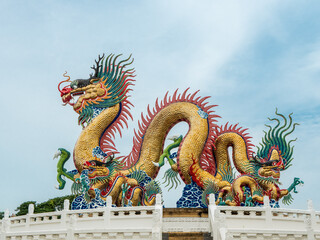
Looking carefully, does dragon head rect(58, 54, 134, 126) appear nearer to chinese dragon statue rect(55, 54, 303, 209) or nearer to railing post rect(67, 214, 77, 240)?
chinese dragon statue rect(55, 54, 303, 209)

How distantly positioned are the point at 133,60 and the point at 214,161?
5.84 m

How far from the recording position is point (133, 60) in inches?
787

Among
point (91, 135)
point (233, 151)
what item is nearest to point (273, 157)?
point (233, 151)

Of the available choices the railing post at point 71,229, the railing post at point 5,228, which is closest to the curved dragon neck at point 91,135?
the railing post at point 5,228

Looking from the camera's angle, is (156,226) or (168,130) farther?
(168,130)

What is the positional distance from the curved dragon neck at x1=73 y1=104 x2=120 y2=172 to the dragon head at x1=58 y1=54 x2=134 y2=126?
0.29 meters

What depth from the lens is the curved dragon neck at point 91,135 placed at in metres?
18.2

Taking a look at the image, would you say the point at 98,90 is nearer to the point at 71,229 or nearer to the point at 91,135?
the point at 91,135

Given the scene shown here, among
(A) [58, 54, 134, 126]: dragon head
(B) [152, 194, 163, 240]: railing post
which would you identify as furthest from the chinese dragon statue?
(B) [152, 194, 163, 240]: railing post

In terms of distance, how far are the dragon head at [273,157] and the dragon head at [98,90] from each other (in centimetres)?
636

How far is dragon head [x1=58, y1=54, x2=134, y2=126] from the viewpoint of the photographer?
19.2 m

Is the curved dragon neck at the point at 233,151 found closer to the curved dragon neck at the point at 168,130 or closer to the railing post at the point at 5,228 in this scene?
the curved dragon neck at the point at 168,130

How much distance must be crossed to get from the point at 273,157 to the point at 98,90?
8.02m

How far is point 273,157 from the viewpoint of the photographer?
18.1 m
